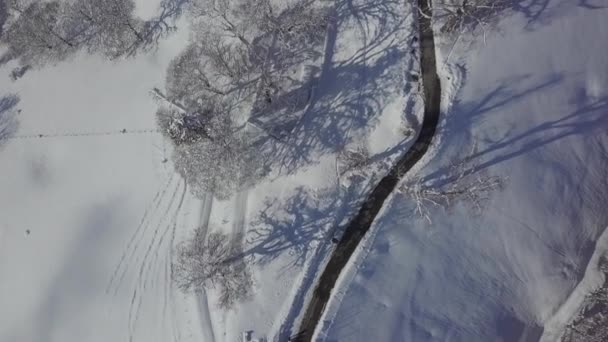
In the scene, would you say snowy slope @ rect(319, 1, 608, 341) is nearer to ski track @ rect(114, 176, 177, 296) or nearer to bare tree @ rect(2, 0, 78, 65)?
ski track @ rect(114, 176, 177, 296)

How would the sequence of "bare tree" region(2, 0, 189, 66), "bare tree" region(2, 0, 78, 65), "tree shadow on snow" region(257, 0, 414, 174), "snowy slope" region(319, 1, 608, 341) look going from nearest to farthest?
1. "snowy slope" region(319, 1, 608, 341)
2. "tree shadow on snow" region(257, 0, 414, 174)
3. "bare tree" region(2, 0, 189, 66)
4. "bare tree" region(2, 0, 78, 65)

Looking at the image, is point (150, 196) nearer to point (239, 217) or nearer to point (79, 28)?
point (239, 217)

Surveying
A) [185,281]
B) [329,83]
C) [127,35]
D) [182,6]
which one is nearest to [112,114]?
[127,35]

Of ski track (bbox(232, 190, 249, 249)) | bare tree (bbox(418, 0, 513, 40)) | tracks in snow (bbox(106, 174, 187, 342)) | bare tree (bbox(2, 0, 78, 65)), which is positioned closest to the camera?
bare tree (bbox(418, 0, 513, 40))

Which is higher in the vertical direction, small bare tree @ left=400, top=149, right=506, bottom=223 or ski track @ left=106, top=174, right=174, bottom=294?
ski track @ left=106, top=174, right=174, bottom=294


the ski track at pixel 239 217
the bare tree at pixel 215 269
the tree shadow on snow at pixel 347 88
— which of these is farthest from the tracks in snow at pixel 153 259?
the tree shadow on snow at pixel 347 88

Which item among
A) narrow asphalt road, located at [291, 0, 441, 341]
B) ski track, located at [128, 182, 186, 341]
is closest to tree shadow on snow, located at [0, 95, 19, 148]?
ski track, located at [128, 182, 186, 341]
